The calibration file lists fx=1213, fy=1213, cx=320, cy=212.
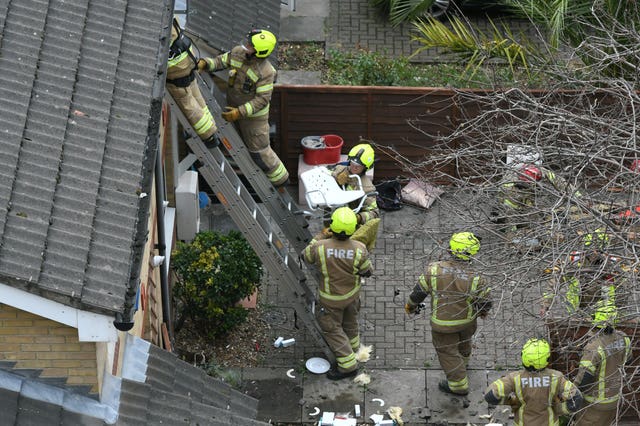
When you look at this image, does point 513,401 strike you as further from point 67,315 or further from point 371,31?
point 371,31

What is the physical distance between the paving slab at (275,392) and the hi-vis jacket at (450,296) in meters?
1.54

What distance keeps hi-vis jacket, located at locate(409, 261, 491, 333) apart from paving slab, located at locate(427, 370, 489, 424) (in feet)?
2.66

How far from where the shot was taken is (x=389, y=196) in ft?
→ 50.6

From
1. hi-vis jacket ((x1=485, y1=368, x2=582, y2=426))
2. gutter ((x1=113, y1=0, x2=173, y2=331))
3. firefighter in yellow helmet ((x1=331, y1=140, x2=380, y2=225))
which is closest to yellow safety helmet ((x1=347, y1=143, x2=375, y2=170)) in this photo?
firefighter in yellow helmet ((x1=331, y1=140, x2=380, y2=225))

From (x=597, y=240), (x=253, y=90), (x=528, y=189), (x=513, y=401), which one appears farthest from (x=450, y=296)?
(x=253, y=90)

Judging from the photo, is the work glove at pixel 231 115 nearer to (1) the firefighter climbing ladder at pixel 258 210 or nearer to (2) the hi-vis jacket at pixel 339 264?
(1) the firefighter climbing ladder at pixel 258 210

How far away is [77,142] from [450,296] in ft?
15.9

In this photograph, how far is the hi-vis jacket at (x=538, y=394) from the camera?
1077 cm

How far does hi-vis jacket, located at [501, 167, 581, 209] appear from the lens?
31.3 ft

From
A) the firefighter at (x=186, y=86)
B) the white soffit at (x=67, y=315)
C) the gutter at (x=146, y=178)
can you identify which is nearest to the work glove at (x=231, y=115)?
the firefighter at (x=186, y=86)

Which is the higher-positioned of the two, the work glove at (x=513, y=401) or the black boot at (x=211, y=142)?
the black boot at (x=211, y=142)

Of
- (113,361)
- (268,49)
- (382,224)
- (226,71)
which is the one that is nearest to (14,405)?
(113,361)

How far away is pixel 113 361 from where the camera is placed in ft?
27.2

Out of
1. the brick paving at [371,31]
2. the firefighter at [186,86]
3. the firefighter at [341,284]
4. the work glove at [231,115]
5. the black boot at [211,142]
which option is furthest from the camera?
the brick paving at [371,31]
